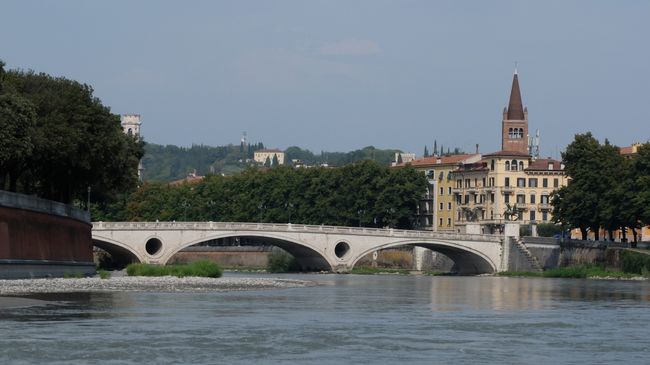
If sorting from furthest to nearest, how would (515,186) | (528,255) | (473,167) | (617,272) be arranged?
(473,167), (515,186), (528,255), (617,272)

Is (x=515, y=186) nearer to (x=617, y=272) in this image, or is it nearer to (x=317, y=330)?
(x=617, y=272)

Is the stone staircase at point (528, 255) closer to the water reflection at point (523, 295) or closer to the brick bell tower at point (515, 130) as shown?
the water reflection at point (523, 295)

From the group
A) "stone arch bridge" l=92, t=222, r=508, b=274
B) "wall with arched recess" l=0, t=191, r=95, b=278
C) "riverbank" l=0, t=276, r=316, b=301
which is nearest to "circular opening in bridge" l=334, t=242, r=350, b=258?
"stone arch bridge" l=92, t=222, r=508, b=274

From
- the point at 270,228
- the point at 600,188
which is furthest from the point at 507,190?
the point at 270,228

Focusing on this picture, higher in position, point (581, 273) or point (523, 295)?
point (581, 273)

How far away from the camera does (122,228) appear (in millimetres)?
122875

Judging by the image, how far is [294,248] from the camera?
435 feet

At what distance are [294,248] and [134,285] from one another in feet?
186

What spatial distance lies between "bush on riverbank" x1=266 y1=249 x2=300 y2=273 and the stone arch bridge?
1.67 m

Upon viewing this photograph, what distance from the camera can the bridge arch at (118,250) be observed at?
122 metres

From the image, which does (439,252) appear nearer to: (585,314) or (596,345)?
(585,314)

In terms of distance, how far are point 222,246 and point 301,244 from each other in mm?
42779

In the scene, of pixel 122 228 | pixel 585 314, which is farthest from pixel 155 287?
pixel 122 228

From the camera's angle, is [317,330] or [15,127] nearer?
[317,330]
